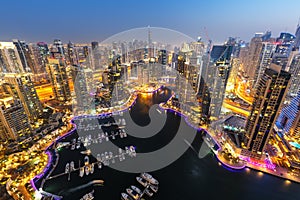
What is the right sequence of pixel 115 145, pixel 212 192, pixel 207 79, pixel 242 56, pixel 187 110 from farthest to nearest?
pixel 242 56 → pixel 187 110 → pixel 207 79 → pixel 115 145 → pixel 212 192

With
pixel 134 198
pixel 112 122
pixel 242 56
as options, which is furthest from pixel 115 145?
pixel 242 56

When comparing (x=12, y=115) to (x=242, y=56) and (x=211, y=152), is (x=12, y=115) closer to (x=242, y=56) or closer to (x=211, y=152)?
(x=211, y=152)

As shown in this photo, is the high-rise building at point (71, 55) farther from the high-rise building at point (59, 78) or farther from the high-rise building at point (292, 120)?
the high-rise building at point (292, 120)

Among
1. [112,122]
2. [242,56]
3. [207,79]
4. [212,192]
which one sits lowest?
[212,192]

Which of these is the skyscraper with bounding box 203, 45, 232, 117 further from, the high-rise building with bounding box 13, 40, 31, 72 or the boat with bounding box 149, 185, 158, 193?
the high-rise building with bounding box 13, 40, 31, 72

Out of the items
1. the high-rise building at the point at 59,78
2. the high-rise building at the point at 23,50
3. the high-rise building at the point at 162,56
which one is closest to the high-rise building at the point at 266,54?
the high-rise building at the point at 162,56

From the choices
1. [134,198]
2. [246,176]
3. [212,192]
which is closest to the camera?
[134,198]

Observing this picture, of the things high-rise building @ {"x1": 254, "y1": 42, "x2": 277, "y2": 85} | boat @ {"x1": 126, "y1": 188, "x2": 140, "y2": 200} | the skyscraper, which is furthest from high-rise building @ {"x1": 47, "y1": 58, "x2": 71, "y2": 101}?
high-rise building @ {"x1": 254, "y1": 42, "x2": 277, "y2": 85}
